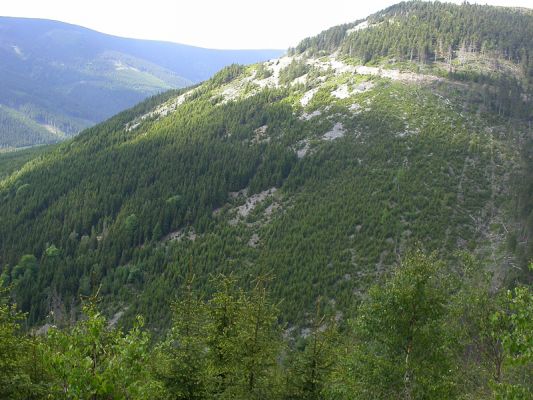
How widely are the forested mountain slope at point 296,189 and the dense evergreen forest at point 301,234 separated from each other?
1.72ft

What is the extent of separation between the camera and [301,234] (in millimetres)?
73938

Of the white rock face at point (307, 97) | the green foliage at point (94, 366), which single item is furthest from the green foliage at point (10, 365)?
the white rock face at point (307, 97)

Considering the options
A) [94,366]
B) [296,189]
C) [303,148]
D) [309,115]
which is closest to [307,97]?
[309,115]

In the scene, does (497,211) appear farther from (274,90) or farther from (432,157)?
(274,90)

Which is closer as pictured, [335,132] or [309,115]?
[335,132]

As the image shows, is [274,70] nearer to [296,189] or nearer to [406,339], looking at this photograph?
[296,189]

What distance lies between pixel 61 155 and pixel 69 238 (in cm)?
6644

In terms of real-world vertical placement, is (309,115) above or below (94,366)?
above

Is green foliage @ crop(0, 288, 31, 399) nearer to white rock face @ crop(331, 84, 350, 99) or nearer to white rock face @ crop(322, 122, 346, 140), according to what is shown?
white rock face @ crop(322, 122, 346, 140)

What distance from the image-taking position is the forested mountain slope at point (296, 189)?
65.4 meters

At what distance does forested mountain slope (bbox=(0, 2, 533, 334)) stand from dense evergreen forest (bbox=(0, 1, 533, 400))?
0.52m

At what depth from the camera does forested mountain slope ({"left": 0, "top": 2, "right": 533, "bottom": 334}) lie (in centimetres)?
6538

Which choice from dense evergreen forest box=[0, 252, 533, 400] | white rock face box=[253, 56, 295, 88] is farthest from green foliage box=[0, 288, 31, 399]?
white rock face box=[253, 56, 295, 88]

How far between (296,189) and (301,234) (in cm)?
1987
